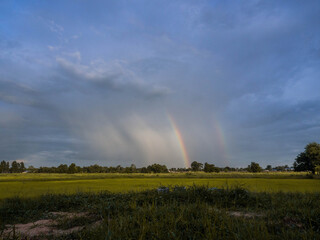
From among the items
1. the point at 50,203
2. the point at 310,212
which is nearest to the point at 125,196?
the point at 50,203

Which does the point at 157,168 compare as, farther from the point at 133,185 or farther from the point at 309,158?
the point at 133,185

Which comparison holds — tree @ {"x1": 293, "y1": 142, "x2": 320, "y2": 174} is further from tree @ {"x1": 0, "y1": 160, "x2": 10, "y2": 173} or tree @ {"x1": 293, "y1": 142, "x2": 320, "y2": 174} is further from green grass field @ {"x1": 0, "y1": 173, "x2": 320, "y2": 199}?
tree @ {"x1": 0, "y1": 160, "x2": 10, "y2": 173}

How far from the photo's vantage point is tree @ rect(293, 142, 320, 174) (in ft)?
189

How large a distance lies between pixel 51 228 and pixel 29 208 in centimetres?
458

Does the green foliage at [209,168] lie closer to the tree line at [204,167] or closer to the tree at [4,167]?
the tree line at [204,167]

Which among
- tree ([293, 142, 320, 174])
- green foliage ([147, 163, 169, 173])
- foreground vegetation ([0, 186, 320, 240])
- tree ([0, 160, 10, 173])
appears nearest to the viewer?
foreground vegetation ([0, 186, 320, 240])

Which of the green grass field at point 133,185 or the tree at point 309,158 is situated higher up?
the tree at point 309,158

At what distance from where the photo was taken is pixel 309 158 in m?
59.5

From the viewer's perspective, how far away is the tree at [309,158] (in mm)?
57469

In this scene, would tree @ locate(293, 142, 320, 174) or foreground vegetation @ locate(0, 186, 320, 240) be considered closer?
foreground vegetation @ locate(0, 186, 320, 240)

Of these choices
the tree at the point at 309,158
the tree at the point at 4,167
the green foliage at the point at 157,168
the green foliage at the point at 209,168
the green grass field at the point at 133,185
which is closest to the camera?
the green grass field at the point at 133,185

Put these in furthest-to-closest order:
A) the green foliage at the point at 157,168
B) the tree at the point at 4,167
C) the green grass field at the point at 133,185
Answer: the tree at the point at 4,167
the green foliage at the point at 157,168
the green grass field at the point at 133,185

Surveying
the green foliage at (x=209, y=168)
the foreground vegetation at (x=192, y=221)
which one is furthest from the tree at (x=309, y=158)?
the foreground vegetation at (x=192, y=221)

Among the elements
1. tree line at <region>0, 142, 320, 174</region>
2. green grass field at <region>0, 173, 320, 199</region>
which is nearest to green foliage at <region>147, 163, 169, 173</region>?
tree line at <region>0, 142, 320, 174</region>
